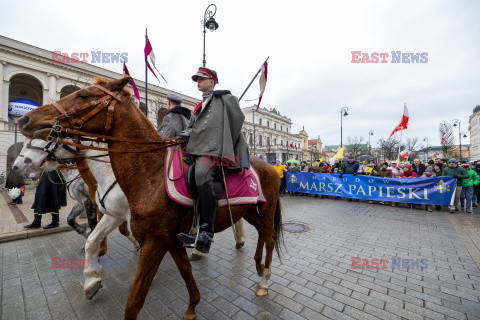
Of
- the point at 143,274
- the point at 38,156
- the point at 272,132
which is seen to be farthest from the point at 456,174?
the point at 272,132

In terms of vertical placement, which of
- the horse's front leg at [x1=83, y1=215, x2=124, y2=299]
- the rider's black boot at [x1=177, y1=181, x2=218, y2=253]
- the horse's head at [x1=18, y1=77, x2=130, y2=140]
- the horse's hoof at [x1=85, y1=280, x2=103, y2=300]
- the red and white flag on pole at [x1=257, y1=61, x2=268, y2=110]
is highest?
the red and white flag on pole at [x1=257, y1=61, x2=268, y2=110]

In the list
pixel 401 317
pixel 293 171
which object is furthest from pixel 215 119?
pixel 293 171

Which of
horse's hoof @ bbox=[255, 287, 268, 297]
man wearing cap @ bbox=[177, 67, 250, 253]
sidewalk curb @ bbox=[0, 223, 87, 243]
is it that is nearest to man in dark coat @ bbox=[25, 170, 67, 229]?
sidewalk curb @ bbox=[0, 223, 87, 243]

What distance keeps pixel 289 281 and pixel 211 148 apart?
2.68 meters

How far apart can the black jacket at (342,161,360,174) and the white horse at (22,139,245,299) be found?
941 centimetres

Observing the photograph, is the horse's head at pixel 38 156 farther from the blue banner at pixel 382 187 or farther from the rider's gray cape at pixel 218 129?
the blue banner at pixel 382 187

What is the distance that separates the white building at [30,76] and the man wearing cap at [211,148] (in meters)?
21.4

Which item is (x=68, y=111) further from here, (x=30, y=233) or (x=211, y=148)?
(x=30, y=233)

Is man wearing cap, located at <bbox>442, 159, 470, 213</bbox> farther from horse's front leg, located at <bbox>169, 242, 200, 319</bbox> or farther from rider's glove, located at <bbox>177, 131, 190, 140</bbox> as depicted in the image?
rider's glove, located at <bbox>177, 131, 190, 140</bbox>

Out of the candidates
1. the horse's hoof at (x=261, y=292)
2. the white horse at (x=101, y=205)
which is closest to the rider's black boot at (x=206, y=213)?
the white horse at (x=101, y=205)

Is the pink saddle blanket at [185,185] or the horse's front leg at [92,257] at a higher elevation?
the pink saddle blanket at [185,185]

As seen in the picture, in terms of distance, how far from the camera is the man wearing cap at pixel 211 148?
2.10 m

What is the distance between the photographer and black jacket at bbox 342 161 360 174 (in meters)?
10.2

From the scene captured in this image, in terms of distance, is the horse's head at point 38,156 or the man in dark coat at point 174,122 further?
the man in dark coat at point 174,122
